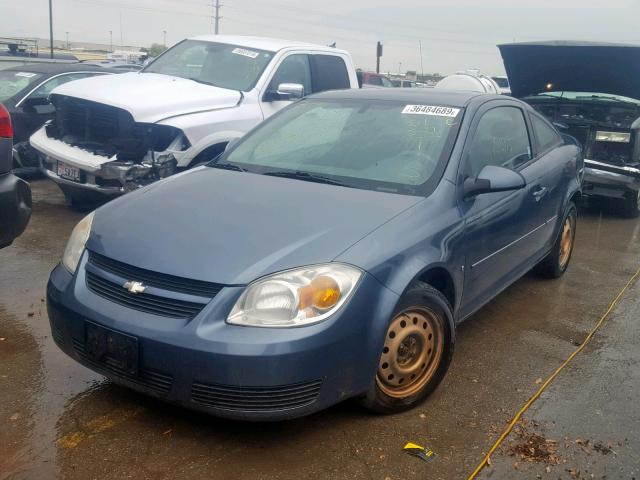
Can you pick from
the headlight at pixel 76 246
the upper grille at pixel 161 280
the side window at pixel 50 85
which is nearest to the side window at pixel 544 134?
the upper grille at pixel 161 280

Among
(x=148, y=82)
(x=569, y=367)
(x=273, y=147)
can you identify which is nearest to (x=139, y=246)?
(x=273, y=147)

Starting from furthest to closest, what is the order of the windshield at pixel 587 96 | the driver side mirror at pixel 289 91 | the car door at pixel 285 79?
the windshield at pixel 587 96 < the car door at pixel 285 79 < the driver side mirror at pixel 289 91

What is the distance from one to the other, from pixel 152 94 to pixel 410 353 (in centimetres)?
431

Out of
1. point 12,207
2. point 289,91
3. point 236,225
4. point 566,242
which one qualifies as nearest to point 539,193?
point 566,242

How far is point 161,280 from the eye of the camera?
9.29 feet

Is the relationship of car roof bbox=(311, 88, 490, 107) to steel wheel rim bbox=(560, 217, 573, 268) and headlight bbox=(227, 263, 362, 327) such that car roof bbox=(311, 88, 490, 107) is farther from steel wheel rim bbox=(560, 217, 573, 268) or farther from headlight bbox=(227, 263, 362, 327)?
headlight bbox=(227, 263, 362, 327)

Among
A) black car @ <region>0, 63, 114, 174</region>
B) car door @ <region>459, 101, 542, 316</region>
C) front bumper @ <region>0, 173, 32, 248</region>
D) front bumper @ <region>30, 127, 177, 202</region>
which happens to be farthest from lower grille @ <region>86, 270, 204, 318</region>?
black car @ <region>0, 63, 114, 174</region>

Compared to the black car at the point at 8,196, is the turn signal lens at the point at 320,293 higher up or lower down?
higher up

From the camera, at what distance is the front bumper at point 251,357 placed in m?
2.63

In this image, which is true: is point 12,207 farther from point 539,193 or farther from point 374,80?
point 374,80

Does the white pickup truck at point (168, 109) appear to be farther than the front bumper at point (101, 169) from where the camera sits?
Yes

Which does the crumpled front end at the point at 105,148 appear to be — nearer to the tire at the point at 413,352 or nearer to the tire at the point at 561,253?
the tire at the point at 561,253

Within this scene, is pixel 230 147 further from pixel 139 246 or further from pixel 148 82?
pixel 148 82

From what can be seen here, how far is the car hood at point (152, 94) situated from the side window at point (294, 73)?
56 cm
